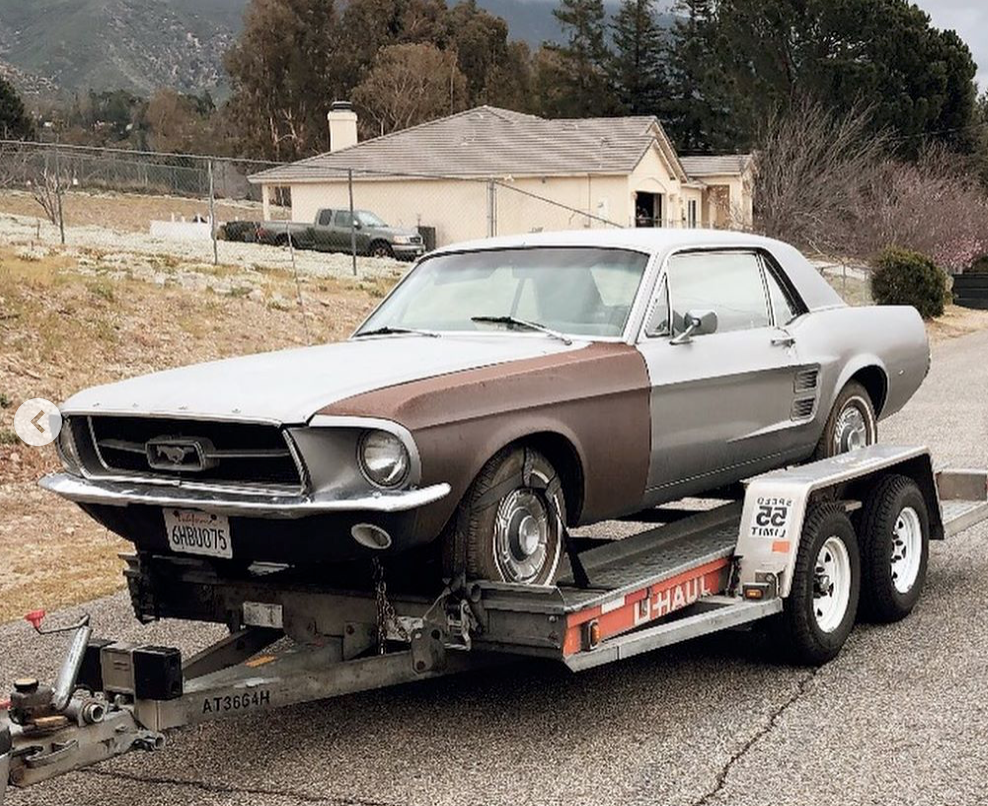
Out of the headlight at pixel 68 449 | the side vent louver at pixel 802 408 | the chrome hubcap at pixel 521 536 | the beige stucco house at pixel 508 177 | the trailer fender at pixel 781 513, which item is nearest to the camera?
the chrome hubcap at pixel 521 536

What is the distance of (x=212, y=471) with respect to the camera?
491 cm

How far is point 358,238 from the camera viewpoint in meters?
32.5

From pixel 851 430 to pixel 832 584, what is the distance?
1.61m

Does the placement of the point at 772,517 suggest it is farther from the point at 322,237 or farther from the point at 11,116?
the point at 11,116

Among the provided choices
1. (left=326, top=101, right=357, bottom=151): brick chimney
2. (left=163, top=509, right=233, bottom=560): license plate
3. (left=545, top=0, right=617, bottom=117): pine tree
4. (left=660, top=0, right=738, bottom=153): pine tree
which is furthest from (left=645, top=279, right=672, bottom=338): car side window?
(left=545, top=0, right=617, bottom=117): pine tree

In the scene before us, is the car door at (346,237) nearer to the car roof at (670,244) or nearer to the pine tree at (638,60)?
the car roof at (670,244)

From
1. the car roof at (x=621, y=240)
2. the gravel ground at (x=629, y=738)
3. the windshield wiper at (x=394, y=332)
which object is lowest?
the gravel ground at (x=629, y=738)

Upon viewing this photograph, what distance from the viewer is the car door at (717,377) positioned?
19.6 ft

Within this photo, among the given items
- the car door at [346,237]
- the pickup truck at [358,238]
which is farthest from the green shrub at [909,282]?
the car door at [346,237]

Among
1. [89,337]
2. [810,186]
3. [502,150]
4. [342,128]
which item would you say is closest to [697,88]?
[342,128]

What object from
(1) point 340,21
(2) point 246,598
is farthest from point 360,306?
(1) point 340,21

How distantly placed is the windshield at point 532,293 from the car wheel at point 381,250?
2608 cm

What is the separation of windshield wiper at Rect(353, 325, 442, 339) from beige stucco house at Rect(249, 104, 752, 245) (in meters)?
31.2

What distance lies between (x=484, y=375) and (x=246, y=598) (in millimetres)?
1286
